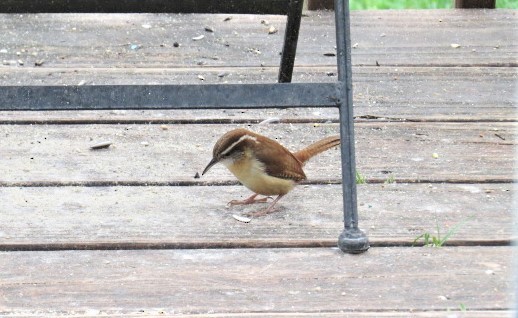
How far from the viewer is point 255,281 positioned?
8.29ft

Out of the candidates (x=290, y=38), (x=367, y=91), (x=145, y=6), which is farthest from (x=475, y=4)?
(x=145, y=6)

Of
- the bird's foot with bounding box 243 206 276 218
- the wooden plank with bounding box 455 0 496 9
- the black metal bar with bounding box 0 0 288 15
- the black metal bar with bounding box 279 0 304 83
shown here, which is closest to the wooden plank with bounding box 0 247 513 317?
the bird's foot with bounding box 243 206 276 218

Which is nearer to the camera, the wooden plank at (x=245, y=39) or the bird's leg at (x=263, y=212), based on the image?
the bird's leg at (x=263, y=212)

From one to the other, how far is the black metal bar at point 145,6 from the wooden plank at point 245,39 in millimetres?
750

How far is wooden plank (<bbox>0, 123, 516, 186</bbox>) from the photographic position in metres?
3.27

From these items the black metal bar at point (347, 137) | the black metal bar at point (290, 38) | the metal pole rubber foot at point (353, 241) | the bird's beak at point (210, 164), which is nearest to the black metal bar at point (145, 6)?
the black metal bar at point (290, 38)

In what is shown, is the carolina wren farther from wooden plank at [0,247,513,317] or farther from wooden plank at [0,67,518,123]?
wooden plank at [0,67,518,123]

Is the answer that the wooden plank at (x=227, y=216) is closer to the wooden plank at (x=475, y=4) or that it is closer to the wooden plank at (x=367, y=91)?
the wooden plank at (x=367, y=91)

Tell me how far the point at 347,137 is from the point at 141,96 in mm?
530

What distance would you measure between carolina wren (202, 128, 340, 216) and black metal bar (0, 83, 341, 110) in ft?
1.55

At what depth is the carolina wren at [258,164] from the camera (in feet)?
10.1

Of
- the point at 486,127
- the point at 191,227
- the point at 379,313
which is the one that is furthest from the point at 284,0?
the point at 379,313

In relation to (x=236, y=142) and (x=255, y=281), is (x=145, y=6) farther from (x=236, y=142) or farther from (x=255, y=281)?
(x=255, y=281)

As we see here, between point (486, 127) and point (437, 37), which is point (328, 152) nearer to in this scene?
point (486, 127)
